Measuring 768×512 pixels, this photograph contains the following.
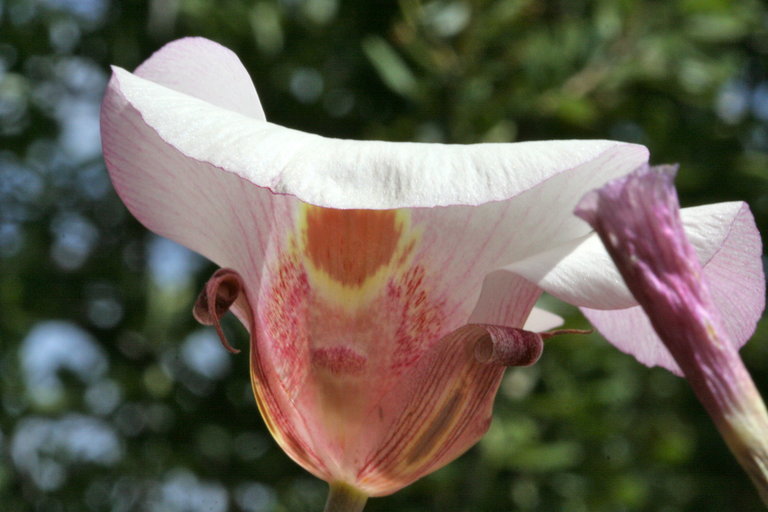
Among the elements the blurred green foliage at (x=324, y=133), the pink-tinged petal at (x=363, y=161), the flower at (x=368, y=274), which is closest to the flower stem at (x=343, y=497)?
the flower at (x=368, y=274)

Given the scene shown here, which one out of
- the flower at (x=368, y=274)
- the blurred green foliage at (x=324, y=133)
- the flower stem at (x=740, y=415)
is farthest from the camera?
the blurred green foliage at (x=324, y=133)

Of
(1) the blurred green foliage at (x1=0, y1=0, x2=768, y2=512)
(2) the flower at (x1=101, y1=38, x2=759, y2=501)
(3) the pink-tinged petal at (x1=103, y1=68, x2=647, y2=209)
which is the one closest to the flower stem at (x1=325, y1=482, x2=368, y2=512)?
(2) the flower at (x1=101, y1=38, x2=759, y2=501)

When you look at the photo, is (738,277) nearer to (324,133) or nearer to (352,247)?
(352,247)

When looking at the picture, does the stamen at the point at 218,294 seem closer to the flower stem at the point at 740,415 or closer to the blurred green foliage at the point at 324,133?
the flower stem at the point at 740,415

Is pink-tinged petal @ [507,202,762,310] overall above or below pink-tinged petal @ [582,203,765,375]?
above

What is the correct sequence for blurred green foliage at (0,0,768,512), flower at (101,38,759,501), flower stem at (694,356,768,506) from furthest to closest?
blurred green foliage at (0,0,768,512), flower at (101,38,759,501), flower stem at (694,356,768,506)

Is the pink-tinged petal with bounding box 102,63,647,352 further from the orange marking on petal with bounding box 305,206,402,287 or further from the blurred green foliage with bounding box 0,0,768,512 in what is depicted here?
the blurred green foliage with bounding box 0,0,768,512
